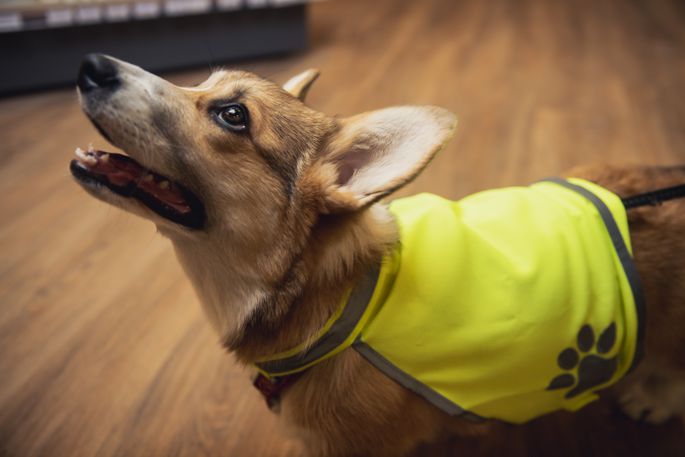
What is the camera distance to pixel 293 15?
3.53m

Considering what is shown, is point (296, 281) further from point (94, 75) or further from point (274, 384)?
point (94, 75)

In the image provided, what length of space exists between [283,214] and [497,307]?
1.58ft

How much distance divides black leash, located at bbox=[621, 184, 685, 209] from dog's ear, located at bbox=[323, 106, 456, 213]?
55 cm

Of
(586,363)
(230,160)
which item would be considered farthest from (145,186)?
(586,363)

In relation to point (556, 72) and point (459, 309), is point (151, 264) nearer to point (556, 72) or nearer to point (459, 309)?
point (459, 309)

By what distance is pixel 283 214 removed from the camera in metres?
1.01

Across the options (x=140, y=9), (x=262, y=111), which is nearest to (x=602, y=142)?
(x=262, y=111)

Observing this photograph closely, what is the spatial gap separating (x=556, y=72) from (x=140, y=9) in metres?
2.68

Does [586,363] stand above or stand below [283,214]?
below

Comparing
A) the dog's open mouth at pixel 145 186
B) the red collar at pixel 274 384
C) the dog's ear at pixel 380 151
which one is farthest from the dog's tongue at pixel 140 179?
the red collar at pixel 274 384

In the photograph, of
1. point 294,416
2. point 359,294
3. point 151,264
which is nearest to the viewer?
point 359,294

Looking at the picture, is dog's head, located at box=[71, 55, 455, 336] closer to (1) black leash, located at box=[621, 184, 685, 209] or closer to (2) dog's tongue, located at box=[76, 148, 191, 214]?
(2) dog's tongue, located at box=[76, 148, 191, 214]

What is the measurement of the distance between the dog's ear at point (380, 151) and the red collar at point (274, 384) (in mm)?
386

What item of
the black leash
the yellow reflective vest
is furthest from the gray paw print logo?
the black leash
